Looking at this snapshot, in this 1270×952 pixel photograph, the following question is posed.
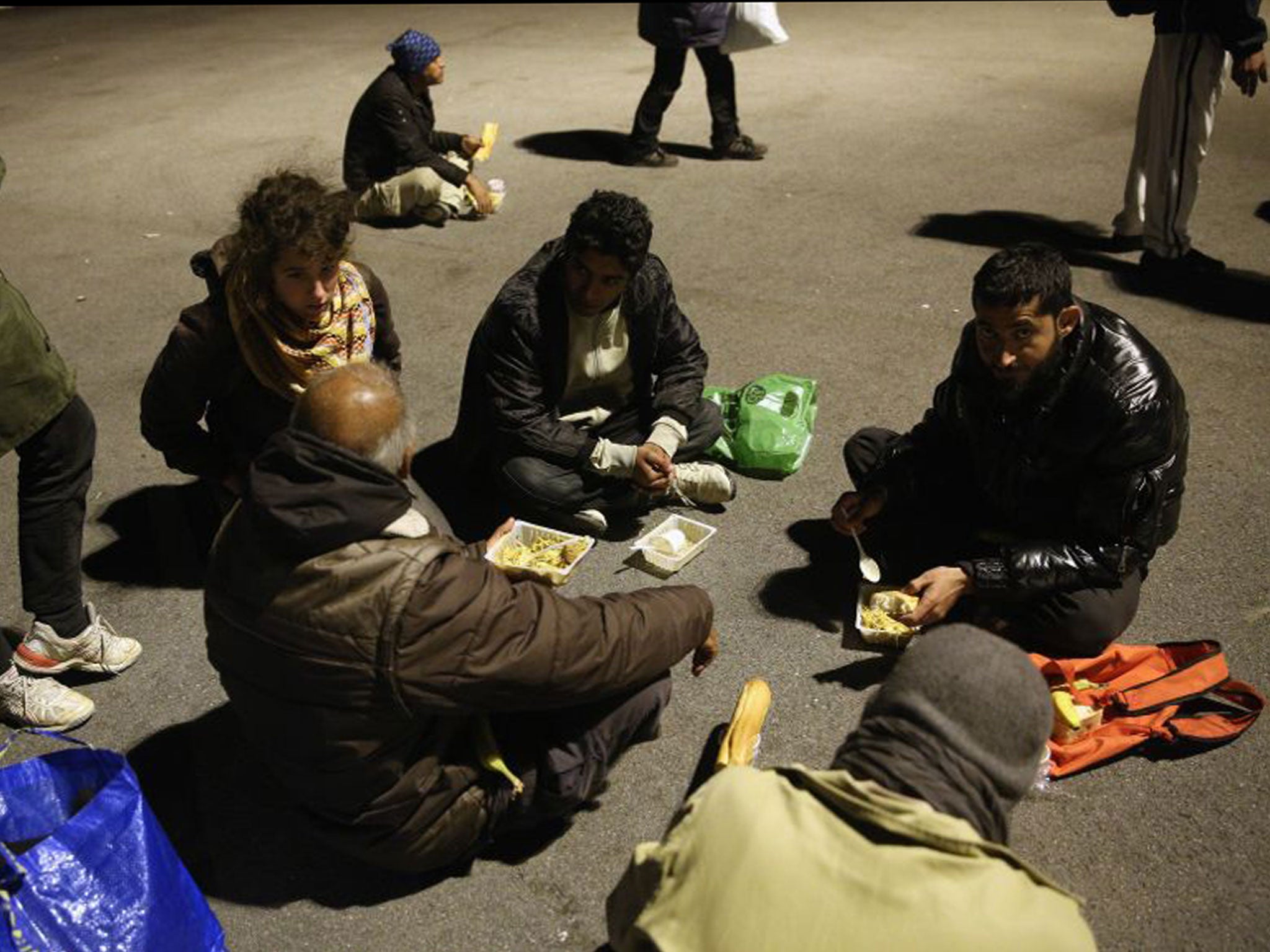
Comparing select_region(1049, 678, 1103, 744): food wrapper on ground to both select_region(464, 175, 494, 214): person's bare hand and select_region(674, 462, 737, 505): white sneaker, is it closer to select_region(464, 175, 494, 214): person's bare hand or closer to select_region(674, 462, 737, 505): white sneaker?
select_region(674, 462, 737, 505): white sneaker

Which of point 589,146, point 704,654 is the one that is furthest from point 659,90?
point 704,654

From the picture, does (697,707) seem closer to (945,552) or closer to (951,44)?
(945,552)

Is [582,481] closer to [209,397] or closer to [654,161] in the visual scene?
[209,397]

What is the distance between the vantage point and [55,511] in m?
3.47

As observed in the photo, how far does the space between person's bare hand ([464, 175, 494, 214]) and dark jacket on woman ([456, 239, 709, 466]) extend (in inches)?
133

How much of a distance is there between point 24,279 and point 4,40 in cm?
879


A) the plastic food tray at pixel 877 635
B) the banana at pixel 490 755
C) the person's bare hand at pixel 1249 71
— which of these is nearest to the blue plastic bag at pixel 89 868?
the banana at pixel 490 755

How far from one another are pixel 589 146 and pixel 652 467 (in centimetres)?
539

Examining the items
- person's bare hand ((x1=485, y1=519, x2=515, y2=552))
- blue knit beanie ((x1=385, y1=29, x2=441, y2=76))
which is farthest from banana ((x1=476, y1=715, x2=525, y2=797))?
blue knit beanie ((x1=385, y1=29, x2=441, y2=76))

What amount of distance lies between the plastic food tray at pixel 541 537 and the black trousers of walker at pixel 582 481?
4.2 inches

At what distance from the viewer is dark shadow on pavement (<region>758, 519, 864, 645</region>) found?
3.89 meters

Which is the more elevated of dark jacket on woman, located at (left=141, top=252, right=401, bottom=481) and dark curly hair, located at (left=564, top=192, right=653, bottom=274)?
dark curly hair, located at (left=564, top=192, right=653, bottom=274)

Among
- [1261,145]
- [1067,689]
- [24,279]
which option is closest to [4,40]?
[24,279]

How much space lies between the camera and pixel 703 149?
28.3 feet
